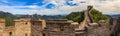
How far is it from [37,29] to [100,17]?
34.8m

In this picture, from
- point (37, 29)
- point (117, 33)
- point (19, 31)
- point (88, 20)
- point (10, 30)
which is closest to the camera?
point (37, 29)

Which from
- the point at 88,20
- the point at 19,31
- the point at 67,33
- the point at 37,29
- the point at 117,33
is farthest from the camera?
the point at 88,20

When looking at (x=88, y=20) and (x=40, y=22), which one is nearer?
(x=40, y=22)

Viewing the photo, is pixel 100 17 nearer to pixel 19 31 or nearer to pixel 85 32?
pixel 19 31

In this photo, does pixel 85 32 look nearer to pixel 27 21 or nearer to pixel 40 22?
pixel 40 22

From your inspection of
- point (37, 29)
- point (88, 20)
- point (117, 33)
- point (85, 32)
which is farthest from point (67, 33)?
point (88, 20)

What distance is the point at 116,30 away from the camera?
35156 millimetres

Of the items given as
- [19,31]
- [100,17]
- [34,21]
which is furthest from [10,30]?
[100,17]

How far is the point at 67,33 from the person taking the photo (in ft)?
93.2

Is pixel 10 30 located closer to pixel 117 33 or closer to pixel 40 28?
pixel 40 28

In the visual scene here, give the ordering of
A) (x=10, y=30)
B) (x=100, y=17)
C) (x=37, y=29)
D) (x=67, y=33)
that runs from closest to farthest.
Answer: (x=67, y=33) < (x=37, y=29) < (x=10, y=30) < (x=100, y=17)

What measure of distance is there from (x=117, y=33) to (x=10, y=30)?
1320cm

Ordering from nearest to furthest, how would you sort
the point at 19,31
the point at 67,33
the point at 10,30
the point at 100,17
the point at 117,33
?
the point at 67,33, the point at 117,33, the point at 19,31, the point at 10,30, the point at 100,17

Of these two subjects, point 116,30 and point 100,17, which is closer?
point 116,30
